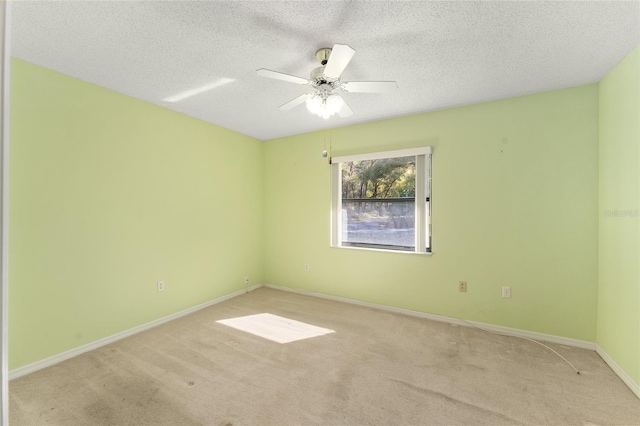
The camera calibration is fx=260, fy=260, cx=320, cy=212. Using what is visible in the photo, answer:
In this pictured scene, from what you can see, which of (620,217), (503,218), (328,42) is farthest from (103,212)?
(620,217)

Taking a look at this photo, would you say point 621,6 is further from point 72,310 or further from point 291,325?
point 72,310

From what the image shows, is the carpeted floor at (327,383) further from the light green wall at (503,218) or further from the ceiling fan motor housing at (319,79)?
the ceiling fan motor housing at (319,79)

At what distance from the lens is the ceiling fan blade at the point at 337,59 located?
56.5 inches

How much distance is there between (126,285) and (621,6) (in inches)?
168

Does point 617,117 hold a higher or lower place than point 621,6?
lower

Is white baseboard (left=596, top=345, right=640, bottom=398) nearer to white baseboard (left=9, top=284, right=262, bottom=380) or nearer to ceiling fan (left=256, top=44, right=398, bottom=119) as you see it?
ceiling fan (left=256, top=44, right=398, bottom=119)

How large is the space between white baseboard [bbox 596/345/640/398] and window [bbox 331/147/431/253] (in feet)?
5.25

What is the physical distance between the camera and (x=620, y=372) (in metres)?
1.96

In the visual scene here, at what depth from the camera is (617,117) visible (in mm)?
2068

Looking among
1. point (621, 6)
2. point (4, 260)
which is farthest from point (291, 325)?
point (621, 6)

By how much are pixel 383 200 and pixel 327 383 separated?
7.41 feet

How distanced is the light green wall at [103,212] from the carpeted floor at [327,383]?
15.0 inches

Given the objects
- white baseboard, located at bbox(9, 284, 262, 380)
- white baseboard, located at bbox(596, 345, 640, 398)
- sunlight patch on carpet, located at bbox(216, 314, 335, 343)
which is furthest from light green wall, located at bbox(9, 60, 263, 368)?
white baseboard, located at bbox(596, 345, 640, 398)

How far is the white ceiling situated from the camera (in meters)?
1.49
